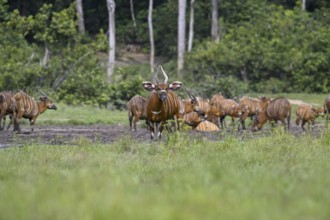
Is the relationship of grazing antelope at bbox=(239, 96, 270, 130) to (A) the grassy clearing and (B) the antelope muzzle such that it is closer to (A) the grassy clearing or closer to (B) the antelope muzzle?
(B) the antelope muzzle

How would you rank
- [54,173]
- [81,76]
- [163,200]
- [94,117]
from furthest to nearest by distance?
[81,76] < [94,117] < [54,173] < [163,200]

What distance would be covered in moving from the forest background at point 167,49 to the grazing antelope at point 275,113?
967 cm

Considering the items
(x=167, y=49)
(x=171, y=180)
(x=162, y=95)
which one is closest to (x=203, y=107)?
(x=162, y=95)

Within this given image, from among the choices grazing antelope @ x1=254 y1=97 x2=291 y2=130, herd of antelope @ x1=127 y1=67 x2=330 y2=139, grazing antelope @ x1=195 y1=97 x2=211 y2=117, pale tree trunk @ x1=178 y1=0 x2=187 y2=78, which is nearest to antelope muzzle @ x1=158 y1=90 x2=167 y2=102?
herd of antelope @ x1=127 y1=67 x2=330 y2=139

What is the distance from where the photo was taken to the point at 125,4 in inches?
1869

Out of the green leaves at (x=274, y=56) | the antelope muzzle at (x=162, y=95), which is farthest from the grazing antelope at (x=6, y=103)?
the green leaves at (x=274, y=56)

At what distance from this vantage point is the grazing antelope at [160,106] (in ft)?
50.8

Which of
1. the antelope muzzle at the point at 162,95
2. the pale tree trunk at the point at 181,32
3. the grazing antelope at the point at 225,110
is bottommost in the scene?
the grazing antelope at the point at 225,110

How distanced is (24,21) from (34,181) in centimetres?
2560

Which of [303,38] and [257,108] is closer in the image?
[257,108]

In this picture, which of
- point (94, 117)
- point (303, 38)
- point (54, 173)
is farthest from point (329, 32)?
point (54, 173)

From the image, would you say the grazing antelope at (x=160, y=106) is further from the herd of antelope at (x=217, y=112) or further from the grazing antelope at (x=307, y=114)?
the grazing antelope at (x=307, y=114)

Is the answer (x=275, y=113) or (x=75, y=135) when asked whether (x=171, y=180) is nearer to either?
(x=75, y=135)

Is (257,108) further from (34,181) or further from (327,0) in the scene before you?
(327,0)
